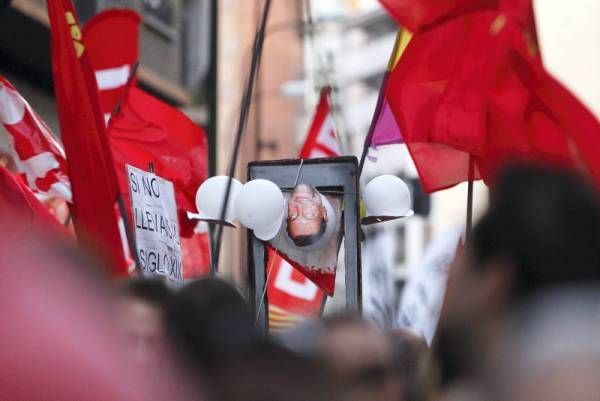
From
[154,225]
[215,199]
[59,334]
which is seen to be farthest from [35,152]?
Result: [59,334]

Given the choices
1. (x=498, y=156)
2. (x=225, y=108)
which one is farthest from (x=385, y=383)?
(x=225, y=108)

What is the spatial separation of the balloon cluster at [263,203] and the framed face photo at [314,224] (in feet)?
0.27

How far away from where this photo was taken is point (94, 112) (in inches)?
191

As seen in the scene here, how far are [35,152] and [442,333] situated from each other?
12.7 feet

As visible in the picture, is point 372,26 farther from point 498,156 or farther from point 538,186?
point 538,186

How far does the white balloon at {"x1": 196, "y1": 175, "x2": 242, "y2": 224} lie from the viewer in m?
4.98

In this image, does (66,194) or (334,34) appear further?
(334,34)

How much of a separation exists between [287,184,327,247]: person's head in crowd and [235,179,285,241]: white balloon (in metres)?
0.06

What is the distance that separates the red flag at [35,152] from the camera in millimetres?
5383

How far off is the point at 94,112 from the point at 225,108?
18792mm

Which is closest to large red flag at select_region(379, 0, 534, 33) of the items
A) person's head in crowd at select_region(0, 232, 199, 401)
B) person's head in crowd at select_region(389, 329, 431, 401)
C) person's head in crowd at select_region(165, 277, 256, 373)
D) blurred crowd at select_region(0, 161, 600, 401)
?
person's head in crowd at select_region(389, 329, 431, 401)

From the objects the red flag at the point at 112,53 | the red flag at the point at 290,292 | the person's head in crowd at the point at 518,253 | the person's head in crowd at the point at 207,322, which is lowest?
the red flag at the point at 290,292

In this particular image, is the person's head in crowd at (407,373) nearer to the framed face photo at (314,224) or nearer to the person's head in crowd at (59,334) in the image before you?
the person's head in crowd at (59,334)

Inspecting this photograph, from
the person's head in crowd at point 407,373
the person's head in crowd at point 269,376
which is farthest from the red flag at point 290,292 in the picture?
the person's head in crowd at point 269,376
